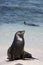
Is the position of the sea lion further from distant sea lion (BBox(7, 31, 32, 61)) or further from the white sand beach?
the white sand beach

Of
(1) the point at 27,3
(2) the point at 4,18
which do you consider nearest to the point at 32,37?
(2) the point at 4,18

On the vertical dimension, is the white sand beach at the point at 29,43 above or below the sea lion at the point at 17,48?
below

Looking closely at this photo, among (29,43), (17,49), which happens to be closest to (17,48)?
(17,49)

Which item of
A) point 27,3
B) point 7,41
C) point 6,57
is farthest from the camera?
point 27,3

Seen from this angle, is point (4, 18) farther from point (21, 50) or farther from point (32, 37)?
point (21, 50)

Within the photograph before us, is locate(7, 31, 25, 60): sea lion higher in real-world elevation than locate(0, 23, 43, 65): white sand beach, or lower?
higher

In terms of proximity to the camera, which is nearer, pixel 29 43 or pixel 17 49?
pixel 17 49

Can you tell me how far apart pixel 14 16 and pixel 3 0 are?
9274 millimetres

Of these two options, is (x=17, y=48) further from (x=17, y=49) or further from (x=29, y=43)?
(x=29, y=43)

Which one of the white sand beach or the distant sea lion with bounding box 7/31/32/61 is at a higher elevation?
the distant sea lion with bounding box 7/31/32/61

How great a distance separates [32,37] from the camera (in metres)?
11.1

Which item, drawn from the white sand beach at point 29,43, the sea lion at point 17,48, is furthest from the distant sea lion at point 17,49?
the white sand beach at point 29,43

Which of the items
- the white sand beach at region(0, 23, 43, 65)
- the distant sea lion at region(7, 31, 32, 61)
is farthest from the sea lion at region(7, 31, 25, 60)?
the white sand beach at region(0, 23, 43, 65)

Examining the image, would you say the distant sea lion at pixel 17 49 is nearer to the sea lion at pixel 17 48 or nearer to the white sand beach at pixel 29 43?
the sea lion at pixel 17 48
